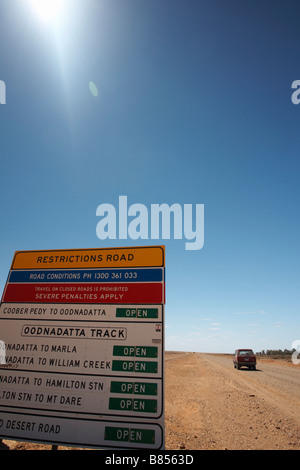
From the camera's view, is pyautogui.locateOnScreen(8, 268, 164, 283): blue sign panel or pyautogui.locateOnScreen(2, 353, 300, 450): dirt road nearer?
pyautogui.locateOnScreen(8, 268, 164, 283): blue sign panel

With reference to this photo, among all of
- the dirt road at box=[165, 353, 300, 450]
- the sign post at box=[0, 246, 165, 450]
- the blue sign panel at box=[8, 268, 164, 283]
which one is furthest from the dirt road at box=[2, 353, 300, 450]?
the blue sign panel at box=[8, 268, 164, 283]

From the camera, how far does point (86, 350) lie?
4145 millimetres

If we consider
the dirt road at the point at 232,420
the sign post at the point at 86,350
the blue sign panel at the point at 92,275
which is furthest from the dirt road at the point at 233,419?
the blue sign panel at the point at 92,275

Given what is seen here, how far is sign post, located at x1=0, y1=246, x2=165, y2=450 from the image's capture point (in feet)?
12.0

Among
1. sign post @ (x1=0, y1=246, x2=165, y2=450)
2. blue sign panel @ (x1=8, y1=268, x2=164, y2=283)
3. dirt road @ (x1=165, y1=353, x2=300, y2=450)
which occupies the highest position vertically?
blue sign panel @ (x1=8, y1=268, x2=164, y2=283)

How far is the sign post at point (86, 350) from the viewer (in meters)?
3.66

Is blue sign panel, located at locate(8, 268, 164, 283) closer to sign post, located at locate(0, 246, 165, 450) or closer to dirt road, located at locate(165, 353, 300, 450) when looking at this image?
sign post, located at locate(0, 246, 165, 450)

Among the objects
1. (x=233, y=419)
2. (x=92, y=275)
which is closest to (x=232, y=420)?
(x=233, y=419)

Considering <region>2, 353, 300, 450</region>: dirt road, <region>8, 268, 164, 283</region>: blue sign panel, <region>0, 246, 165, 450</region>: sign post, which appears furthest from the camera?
<region>2, 353, 300, 450</region>: dirt road

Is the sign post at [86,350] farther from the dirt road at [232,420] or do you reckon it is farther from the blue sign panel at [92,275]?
the dirt road at [232,420]

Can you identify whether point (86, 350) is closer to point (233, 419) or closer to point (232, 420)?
point (232, 420)

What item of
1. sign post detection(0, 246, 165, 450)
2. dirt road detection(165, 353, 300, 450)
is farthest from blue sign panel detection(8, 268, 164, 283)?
dirt road detection(165, 353, 300, 450)

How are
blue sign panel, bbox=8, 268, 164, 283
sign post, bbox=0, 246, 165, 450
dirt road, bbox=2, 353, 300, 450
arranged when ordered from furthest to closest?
dirt road, bbox=2, 353, 300, 450 → blue sign panel, bbox=8, 268, 164, 283 → sign post, bbox=0, 246, 165, 450

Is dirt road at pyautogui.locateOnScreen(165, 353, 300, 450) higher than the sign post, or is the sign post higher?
the sign post
